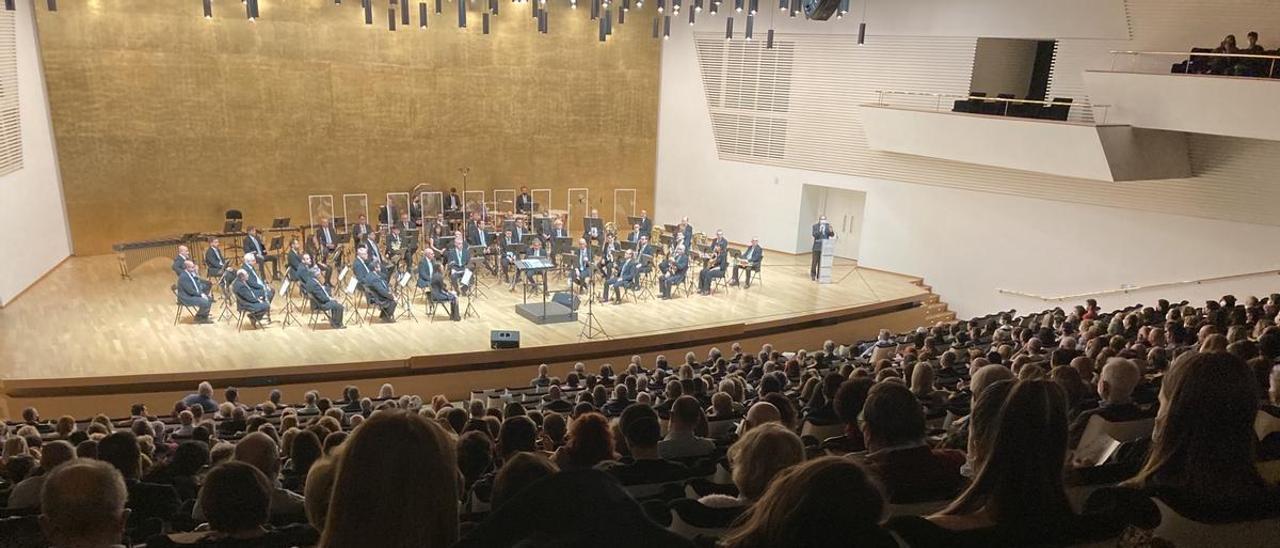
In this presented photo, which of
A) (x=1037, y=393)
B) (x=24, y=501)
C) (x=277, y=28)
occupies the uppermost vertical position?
(x=277, y=28)

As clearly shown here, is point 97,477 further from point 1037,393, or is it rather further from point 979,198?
point 979,198

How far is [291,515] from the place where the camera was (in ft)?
12.5

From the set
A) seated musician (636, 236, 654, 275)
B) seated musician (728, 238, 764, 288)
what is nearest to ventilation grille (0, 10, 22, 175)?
seated musician (636, 236, 654, 275)

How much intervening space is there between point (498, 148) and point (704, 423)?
14.9 metres

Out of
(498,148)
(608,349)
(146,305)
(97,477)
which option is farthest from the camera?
(498,148)

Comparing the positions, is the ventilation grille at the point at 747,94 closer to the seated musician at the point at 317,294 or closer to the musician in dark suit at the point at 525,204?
the musician in dark suit at the point at 525,204

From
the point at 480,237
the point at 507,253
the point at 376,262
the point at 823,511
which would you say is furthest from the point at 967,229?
the point at 823,511

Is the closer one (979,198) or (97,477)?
(97,477)

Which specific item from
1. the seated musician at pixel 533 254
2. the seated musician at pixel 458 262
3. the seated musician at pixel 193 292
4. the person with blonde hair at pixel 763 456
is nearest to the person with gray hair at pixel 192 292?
the seated musician at pixel 193 292

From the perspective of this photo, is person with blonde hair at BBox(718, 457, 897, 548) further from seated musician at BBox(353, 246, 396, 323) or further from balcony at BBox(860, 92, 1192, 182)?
balcony at BBox(860, 92, 1192, 182)

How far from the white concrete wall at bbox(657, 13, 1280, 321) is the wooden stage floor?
1981 millimetres

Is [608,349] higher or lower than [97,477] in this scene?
lower

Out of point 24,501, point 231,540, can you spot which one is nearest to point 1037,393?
point 231,540

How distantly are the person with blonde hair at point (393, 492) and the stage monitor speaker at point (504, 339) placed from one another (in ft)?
30.1
